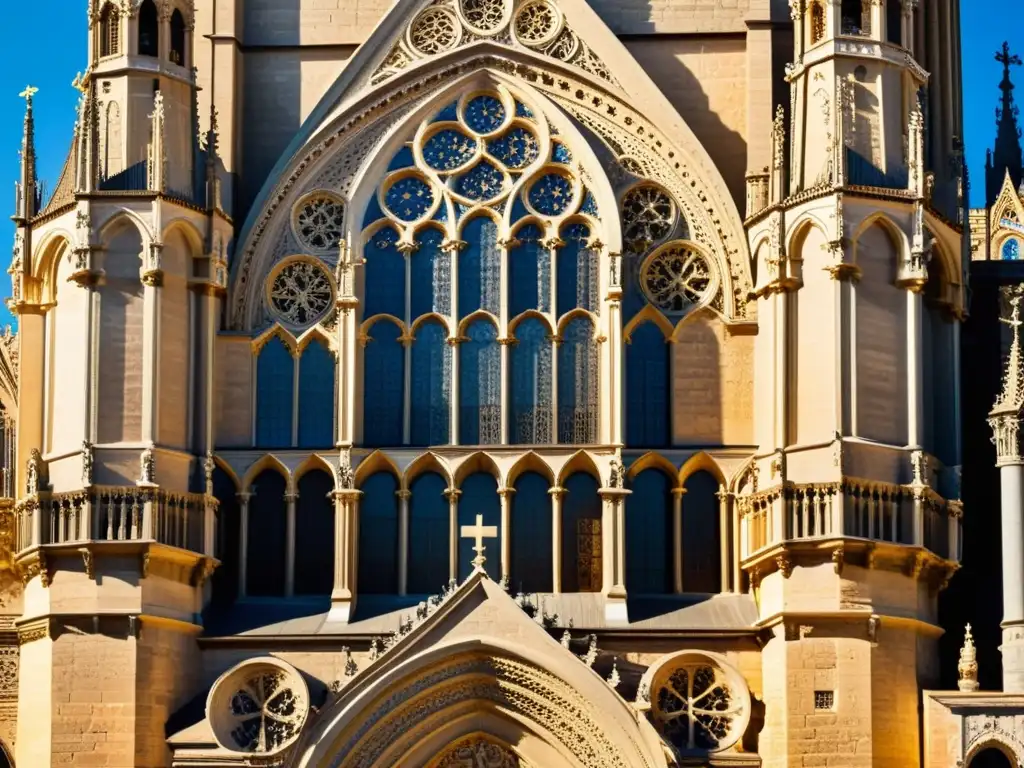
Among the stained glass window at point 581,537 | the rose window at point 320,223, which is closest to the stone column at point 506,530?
the stained glass window at point 581,537

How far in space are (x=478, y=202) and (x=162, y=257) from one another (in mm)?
3660

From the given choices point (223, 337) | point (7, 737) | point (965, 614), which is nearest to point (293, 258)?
point (223, 337)

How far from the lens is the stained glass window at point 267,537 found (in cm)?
3312

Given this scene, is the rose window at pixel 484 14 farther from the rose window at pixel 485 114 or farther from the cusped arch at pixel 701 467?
the cusped arch at pixel 701 467

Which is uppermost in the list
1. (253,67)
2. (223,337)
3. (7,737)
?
(253,67)

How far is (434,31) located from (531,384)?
4.12 m

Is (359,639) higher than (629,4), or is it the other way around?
(629,4)

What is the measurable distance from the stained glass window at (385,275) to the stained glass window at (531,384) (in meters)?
1.36

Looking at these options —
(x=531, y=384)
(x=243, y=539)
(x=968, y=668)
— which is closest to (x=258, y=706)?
(x=243, y=539)

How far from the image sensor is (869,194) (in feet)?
105

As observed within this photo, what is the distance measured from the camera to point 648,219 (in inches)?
1329

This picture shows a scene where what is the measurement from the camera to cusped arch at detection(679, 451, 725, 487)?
3291 cm

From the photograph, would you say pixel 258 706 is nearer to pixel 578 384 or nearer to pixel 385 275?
pixel 578 384

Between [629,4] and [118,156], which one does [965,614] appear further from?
[118,156]
